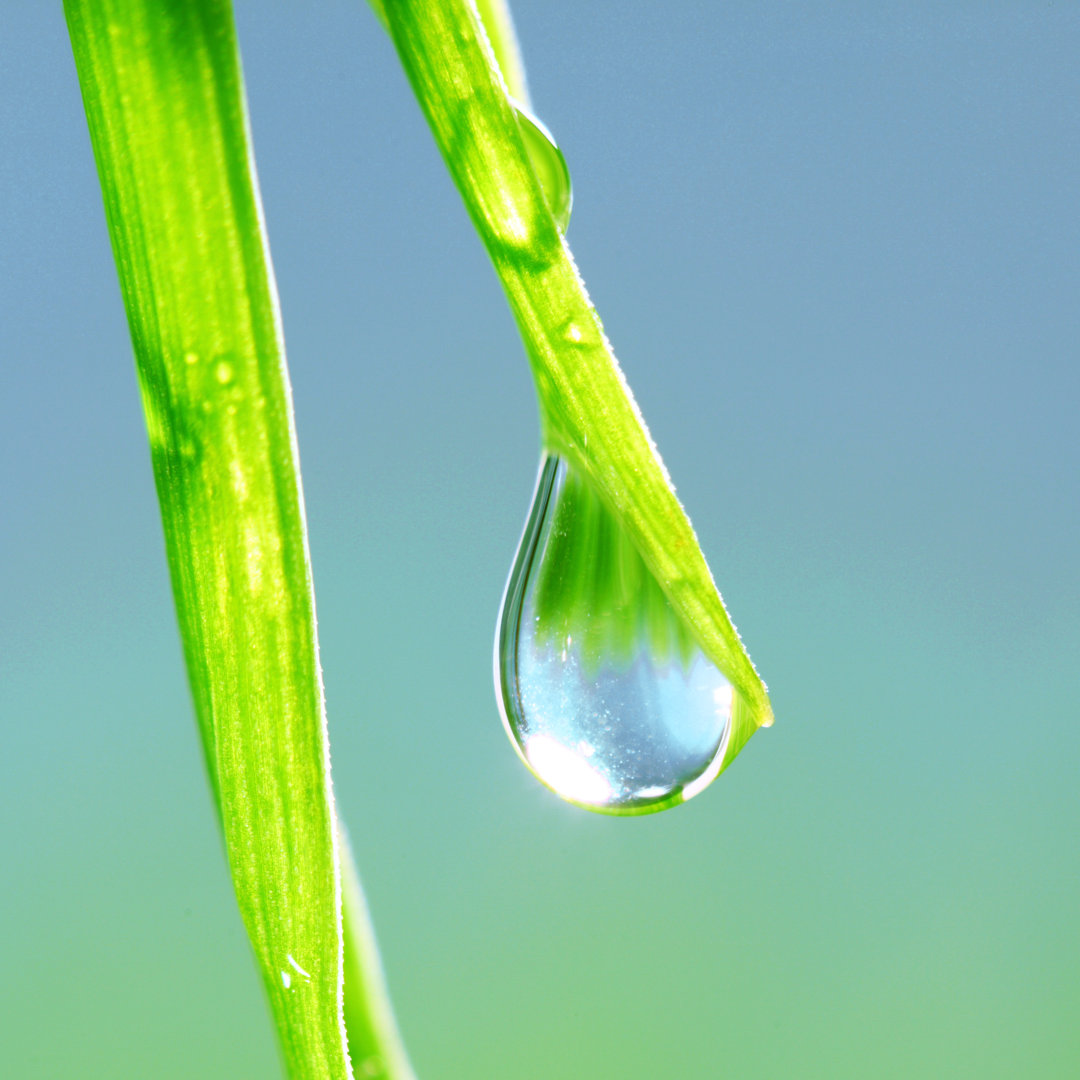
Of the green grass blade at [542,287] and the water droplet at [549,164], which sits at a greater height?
the water droplet at [549,164]

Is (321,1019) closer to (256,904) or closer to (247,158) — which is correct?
(256,904)

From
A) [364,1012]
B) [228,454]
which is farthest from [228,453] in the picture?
[364,1012]

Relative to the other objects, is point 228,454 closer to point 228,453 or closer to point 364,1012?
point 228,453

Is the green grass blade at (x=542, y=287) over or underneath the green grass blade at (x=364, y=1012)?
over

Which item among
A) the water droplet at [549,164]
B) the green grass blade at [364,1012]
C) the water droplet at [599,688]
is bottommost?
the green grass blade at [364,1012]
